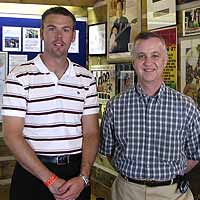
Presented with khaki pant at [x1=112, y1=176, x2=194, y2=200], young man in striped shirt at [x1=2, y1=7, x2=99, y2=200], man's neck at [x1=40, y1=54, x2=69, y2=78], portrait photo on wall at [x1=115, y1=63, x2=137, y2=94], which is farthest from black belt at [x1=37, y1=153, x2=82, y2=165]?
portrait photo on wall at [x1=115, y1=63, x2=137, y2=94]

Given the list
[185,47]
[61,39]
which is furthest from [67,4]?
[61,39]

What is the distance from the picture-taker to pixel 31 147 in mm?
2109

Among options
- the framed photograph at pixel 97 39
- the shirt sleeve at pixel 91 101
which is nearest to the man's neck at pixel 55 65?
the shirt sleeve at pixel 91 101

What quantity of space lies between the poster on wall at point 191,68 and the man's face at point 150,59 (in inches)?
24.7

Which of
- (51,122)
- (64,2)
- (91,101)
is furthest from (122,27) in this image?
(51,122)

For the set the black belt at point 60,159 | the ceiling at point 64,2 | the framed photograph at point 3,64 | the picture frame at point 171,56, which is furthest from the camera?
the framed photograph at point 3,64

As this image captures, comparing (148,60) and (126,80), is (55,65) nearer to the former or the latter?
(148,60)

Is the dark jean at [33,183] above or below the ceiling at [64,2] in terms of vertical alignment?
below

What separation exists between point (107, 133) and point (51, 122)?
0.33m

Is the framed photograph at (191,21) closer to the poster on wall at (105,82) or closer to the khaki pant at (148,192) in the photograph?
the khaki pant at (148,192)

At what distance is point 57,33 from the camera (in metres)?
2.10

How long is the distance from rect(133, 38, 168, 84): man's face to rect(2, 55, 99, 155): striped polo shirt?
381 millimetres

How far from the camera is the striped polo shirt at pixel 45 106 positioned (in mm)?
2088

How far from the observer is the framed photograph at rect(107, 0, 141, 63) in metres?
3.46
